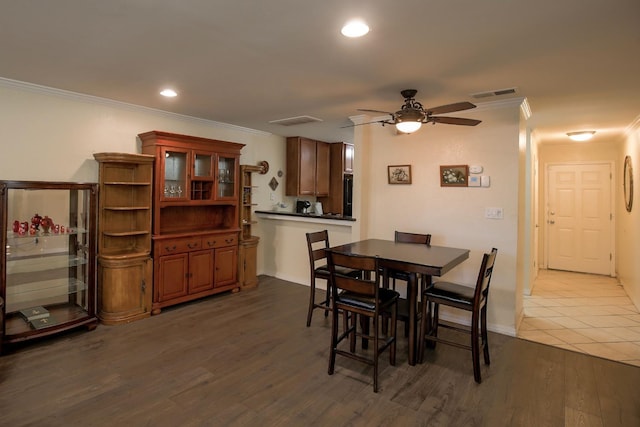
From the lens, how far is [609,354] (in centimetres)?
321

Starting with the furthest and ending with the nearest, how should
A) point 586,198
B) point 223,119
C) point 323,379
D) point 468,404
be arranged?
point 586,198, point 223,119, point 323,379, point 468,404

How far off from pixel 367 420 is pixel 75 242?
3.23 m

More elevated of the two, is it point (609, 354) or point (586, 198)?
point (586, 198)

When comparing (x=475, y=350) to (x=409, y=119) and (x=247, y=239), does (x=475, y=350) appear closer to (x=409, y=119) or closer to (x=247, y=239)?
(x=409, y=119)

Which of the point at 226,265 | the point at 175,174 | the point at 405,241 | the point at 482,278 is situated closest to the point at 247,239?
the point at 226,265

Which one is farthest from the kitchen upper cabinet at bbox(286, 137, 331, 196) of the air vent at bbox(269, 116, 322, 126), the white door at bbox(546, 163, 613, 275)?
the white door at bbox(546, 163, 613, 275)

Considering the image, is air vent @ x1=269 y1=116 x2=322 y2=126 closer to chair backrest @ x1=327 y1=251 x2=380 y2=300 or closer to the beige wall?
chair backrest @ x1=327 y1=251 x2=380 y2=300

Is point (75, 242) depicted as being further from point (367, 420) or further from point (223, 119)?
point (367, 420)

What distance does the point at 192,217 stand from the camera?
4.82m

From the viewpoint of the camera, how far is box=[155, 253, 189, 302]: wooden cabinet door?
403cm

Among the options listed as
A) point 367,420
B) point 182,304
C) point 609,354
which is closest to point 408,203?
point 609,354

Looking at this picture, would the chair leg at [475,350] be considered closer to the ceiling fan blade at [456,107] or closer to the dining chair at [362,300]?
the dining chair at [362,300]

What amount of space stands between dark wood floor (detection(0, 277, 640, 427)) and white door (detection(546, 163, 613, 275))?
4098mm

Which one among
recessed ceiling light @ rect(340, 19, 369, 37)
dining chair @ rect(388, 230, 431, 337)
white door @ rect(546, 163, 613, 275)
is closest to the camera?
recessed ceiling light @ rect(340, 19, 369, 37)
